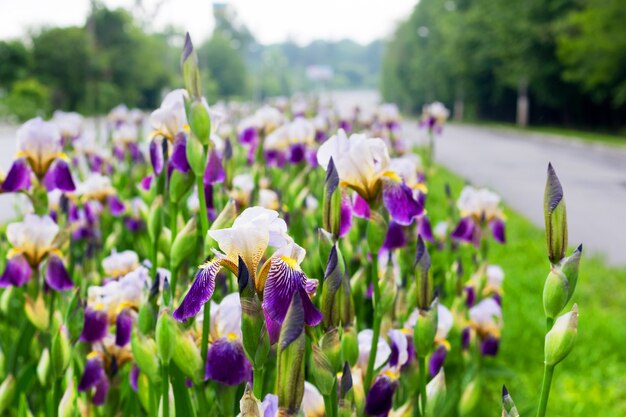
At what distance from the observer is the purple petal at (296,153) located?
2822 millimetres

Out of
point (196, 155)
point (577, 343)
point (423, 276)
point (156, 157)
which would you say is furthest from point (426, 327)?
point (577, 343)

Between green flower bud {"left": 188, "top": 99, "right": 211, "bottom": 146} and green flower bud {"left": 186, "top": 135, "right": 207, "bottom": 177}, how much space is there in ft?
0.05

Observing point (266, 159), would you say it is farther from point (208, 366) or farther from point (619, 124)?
point (619, 124)

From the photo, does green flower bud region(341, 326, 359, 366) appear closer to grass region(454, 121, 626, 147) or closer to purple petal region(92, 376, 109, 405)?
purple petal region(92, 376, 109, 405)

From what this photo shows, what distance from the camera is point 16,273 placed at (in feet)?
4.86

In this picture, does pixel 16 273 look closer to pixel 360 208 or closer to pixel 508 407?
pixel 360 208

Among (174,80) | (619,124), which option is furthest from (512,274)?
(174,80)

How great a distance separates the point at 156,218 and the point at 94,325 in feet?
0.97

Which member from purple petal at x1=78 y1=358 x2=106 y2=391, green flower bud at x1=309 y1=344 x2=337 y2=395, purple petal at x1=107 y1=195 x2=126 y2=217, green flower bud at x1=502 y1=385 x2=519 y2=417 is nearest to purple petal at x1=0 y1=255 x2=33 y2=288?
purple petal at x1=78 y1=358 x2=106 y2=391

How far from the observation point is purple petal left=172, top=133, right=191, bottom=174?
1.29 metres

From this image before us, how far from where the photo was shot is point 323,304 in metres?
0.90

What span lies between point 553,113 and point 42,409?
29.9m

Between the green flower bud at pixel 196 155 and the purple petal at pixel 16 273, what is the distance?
57cm

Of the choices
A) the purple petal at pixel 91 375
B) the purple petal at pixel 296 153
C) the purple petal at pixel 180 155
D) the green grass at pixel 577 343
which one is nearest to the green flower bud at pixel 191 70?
the purple petal at pixel 180 155
